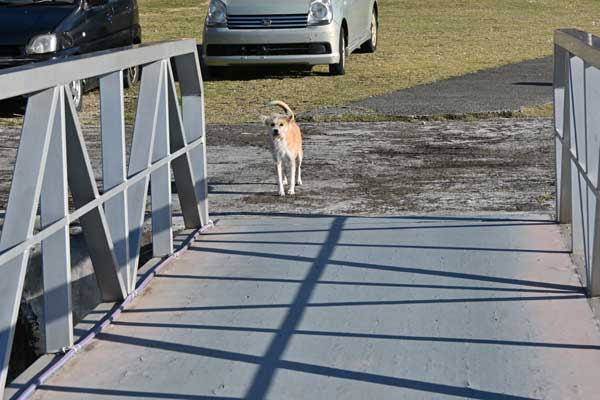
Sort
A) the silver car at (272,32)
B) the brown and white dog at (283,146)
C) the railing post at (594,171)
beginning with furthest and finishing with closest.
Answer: the silver car at (272,32), the brown and white dog at (283,146), the railing post at (594,171)

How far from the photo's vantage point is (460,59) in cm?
2016

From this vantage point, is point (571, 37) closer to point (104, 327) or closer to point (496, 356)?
point (496, 356)

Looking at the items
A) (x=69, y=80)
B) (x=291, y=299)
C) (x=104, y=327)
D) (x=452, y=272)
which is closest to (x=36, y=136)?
(x=69, y=80)

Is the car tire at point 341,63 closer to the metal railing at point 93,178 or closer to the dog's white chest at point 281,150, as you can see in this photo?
the dog's white chest at point 281,150

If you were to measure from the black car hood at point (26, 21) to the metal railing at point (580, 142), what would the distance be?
311 inches

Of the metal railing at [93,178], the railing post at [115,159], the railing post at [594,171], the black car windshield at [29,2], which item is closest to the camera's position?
the metal railing at [93,178]

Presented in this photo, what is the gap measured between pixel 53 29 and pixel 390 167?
17.7 ft

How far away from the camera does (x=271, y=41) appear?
55.5 ft

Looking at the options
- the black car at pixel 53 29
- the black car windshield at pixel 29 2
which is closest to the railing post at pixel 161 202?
the black car at pixel 53 29

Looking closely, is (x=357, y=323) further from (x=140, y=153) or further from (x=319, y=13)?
(x=319, y=13)

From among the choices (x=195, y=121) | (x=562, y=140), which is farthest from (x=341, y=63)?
(x=562, y=140)

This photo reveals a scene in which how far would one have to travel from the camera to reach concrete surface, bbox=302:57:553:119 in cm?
1382

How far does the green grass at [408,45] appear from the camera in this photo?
15.7 m

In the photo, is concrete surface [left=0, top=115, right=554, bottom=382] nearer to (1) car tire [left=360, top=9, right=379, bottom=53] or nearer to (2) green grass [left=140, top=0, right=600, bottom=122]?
(2) green grass [left=140, top=0, right=600, bottom=122]
